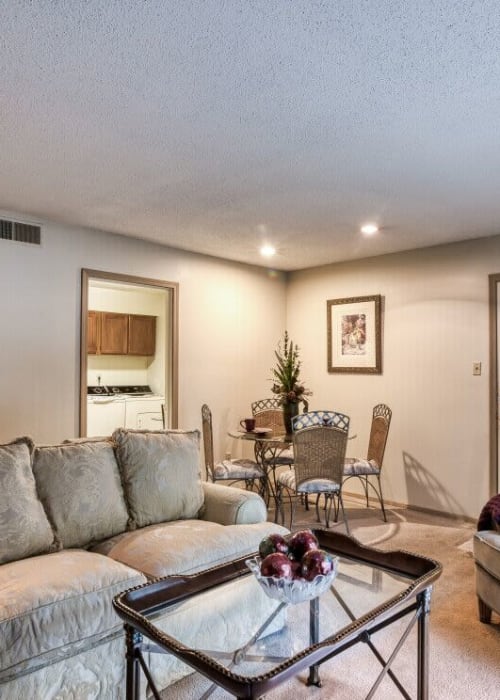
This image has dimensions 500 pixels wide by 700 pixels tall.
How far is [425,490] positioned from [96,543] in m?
3.41

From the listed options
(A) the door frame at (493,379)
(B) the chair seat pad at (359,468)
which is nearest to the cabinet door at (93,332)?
(B) the chair seat pad at (359,468)

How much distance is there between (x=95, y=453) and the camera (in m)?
2.70

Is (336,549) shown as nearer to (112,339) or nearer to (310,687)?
(310,687)

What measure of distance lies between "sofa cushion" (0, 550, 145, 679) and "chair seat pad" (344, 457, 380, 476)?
8.90ft

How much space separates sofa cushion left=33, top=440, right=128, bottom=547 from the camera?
245 centimetres

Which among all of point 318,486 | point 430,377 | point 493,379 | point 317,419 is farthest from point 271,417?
point 493,379

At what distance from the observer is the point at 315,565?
1716 millimetres

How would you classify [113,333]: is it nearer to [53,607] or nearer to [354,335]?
[354,335]

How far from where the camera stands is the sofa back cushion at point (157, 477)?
8.94 feet

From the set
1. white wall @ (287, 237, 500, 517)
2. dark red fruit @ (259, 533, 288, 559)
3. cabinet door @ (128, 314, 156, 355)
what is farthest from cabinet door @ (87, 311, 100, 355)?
dark red fruit @ (259, 533, 288, 559)

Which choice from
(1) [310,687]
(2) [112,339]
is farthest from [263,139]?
(2) [112,339]

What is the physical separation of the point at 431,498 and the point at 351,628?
3.67 meters

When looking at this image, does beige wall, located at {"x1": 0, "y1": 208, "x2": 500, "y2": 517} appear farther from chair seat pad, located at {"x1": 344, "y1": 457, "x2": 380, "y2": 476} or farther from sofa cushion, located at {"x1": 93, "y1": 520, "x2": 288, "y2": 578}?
sofa cushion, located at {"x1": 93, "y1": 520, "x2": 288, "y2": 578}

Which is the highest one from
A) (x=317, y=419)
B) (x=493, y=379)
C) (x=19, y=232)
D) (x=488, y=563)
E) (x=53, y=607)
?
(x=19, y=232)
